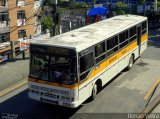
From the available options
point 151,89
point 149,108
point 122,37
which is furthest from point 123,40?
point 149,108

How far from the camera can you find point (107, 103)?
14.0 meters

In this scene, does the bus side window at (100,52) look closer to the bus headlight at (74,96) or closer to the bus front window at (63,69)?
the bus front window at (63,69)

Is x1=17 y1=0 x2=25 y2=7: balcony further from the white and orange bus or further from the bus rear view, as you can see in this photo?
the bus rear view

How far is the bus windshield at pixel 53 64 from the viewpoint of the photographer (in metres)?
12.1

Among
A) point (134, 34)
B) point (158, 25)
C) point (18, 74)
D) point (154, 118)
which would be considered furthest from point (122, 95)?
point (158, 25)

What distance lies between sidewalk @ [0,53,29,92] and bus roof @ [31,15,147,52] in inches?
178

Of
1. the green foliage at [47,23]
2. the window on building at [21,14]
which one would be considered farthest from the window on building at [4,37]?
the green foliage at [47,23]

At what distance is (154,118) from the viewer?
12.4m

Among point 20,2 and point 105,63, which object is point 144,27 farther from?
point 20,2

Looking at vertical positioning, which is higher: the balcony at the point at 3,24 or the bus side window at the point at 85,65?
the balcony at the point at 3,24

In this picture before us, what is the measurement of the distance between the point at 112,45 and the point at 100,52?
158cm

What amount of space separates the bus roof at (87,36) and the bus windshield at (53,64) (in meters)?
0.27

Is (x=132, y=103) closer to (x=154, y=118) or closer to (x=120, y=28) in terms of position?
Answer: (x=154, y=118)

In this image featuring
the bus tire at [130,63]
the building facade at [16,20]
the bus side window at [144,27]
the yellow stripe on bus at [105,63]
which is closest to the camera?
the yellow stripe on bus at [105,63]
